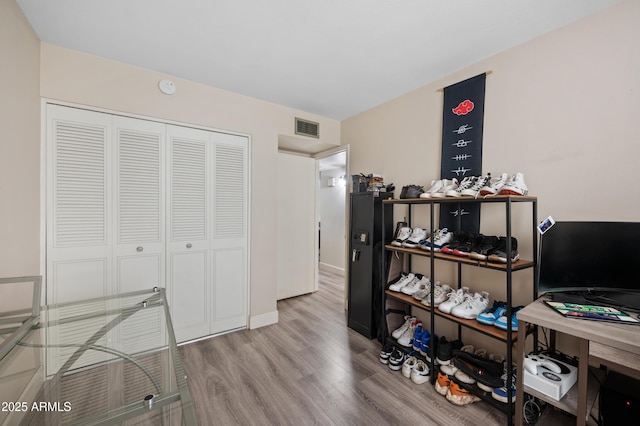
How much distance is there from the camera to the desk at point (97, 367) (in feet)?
2.83

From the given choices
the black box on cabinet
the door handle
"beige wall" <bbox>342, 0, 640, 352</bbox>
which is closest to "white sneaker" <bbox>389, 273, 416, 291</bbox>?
"beige wall" <bbox>342, 0, 640, 352</bbox>

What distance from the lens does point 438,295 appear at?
2.18 m

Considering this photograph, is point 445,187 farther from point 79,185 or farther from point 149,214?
point 79,185

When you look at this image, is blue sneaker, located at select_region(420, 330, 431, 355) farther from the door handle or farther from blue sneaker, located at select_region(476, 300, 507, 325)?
the door handle

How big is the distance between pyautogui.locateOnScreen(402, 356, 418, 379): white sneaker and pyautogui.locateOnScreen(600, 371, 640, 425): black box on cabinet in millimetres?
1093

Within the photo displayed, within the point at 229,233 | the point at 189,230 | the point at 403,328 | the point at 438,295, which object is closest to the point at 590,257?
the point at 438,295

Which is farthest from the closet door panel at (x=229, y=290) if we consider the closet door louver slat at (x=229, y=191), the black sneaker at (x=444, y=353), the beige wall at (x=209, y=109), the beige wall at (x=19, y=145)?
the black sneaker at (x=444, y=353)

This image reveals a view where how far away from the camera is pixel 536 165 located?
1.88m

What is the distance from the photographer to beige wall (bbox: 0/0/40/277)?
1.51 m

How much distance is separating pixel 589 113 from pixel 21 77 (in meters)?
3.73

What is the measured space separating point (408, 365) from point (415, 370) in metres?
0.07

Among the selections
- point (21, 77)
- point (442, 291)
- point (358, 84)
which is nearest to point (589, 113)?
point (442, 291)

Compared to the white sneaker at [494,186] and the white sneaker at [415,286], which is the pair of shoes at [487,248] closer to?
the white sneaker at [494,186]

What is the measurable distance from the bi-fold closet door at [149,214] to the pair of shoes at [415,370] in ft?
5.88
